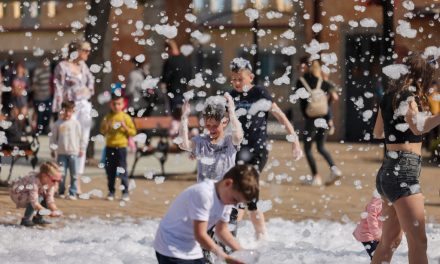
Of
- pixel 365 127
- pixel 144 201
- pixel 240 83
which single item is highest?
pixel 240 83

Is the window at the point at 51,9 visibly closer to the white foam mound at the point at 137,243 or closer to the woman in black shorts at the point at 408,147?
the white foam mound at the point at 137,243

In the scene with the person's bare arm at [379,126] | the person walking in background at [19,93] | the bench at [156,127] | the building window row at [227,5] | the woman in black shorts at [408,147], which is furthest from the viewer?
the building window row at [227,5]

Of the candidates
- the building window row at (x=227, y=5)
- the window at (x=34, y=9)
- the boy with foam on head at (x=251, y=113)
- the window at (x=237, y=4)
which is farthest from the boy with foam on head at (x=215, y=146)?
the window at (x=34, y=9)

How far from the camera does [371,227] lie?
25.2ft

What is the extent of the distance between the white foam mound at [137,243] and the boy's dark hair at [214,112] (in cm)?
132

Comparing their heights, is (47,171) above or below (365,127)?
above

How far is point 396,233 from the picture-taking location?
6.99m

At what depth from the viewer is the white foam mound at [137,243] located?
8.34 m

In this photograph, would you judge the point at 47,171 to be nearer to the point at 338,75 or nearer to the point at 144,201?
the point at 144,201

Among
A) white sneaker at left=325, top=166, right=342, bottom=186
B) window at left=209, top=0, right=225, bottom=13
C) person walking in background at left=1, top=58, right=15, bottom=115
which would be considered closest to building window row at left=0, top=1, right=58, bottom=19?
window at left=209, top=0, right=225, bottom=13

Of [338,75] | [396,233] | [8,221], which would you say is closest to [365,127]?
[338,75]

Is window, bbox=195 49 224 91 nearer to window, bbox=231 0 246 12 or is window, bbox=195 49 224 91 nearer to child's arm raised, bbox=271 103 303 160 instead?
window, bbox=231 0 246 12

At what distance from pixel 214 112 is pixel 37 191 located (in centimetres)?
290

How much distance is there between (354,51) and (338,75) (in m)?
0.86
